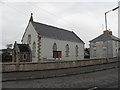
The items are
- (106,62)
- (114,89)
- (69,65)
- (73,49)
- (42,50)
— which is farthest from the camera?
(73,49)

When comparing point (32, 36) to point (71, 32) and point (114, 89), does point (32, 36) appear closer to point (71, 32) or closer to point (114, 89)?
point (71, 32)

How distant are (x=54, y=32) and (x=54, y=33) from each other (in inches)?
34.9

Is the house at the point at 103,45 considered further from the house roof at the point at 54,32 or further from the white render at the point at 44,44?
Answer: the white render at the point at 44,44

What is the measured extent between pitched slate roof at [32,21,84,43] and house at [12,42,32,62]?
571 centimetres

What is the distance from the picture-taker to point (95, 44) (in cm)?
7506

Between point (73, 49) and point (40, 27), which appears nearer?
point (40, 27)

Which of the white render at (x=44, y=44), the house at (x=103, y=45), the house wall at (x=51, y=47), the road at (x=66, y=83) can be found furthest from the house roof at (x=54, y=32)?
the road at (x=66, y=83)

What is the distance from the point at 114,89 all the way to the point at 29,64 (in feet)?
49.7

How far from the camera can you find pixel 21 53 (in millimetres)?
55125

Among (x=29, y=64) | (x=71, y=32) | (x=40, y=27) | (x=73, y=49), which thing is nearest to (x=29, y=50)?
(x=40, y=27)

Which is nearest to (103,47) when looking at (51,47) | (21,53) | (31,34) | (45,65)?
(51,47)

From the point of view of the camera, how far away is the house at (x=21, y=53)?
54725 millimetres

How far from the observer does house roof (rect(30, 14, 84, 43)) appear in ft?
197

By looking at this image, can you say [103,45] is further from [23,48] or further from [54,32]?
[23,48]
